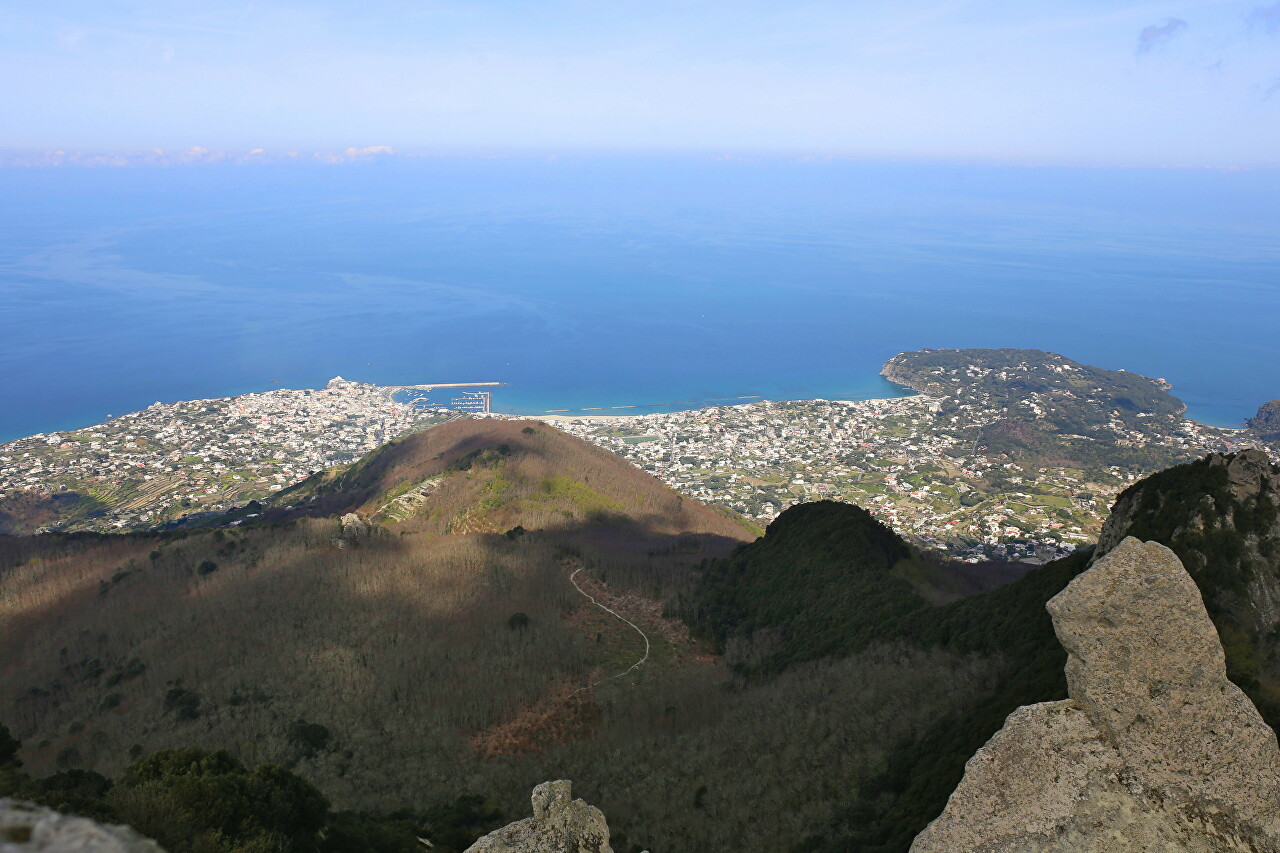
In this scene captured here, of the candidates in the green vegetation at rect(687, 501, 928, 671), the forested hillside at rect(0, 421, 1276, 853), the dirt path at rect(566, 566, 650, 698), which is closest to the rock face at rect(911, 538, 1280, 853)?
the forested hillside at rect(0, 421, 1276, 853)

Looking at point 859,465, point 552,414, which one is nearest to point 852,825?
point 859,465

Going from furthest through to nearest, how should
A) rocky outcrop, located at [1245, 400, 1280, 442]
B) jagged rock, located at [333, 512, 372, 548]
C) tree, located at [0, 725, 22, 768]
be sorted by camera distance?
1. rocky outcrop, located at [1245, 400, 1280, 442]
2. jagged rock, located at [333, 512, 372, 548]
3. tree, located at [0, 725, 22, 768]

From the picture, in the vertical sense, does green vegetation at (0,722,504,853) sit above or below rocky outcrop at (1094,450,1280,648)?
below

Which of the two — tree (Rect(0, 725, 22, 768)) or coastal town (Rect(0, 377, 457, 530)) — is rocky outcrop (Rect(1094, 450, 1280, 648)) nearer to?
tree (Rect(0, 725, 22, 768))

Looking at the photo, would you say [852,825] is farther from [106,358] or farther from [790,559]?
[106,358]

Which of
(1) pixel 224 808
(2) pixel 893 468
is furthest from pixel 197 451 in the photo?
(1) pixel 224 808

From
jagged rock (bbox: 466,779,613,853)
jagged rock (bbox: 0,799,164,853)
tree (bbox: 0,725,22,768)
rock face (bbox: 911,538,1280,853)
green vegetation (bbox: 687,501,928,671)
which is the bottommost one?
green vegetation (bbox: 687,501,928,671)
